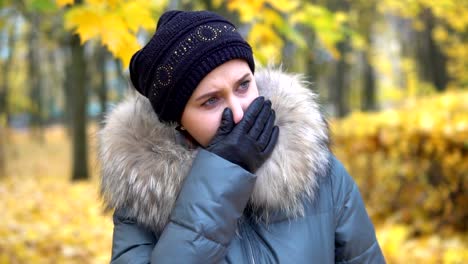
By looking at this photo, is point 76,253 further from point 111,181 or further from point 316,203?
point 316,203

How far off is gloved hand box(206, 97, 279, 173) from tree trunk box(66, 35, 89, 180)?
9.38 metres

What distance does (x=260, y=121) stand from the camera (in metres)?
1.53

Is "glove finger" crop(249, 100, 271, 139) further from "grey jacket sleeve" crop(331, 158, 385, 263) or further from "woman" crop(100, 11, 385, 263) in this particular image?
"grey jacket sleeve" crop(331, 158, 385, 263)

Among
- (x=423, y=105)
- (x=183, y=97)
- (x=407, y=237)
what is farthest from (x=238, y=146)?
(x=423, y=105)

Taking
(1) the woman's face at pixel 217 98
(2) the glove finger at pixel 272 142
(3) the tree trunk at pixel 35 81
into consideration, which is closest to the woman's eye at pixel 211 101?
(1) the woman's face at pixel 217 98

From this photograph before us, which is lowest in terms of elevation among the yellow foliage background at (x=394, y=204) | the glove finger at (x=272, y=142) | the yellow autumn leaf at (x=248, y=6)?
the yellow foliage background at (x=394, y=204)

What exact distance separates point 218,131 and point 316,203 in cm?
40

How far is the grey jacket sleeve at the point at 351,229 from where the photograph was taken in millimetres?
1579

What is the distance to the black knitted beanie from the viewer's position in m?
1.54

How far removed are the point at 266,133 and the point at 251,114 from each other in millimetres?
76

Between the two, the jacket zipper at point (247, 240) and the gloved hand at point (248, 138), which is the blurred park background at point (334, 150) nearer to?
the gloved hand at point (248, 138)

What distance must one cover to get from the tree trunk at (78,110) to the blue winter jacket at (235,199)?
921 centimetres

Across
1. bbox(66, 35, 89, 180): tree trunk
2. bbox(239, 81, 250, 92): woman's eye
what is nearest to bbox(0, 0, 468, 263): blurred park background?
bbox(239, 81, 250, 92): woman's eye

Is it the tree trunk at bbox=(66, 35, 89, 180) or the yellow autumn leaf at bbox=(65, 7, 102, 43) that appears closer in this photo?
the yellow autumn leaf at bbox=(65, 7, 102, 43)
